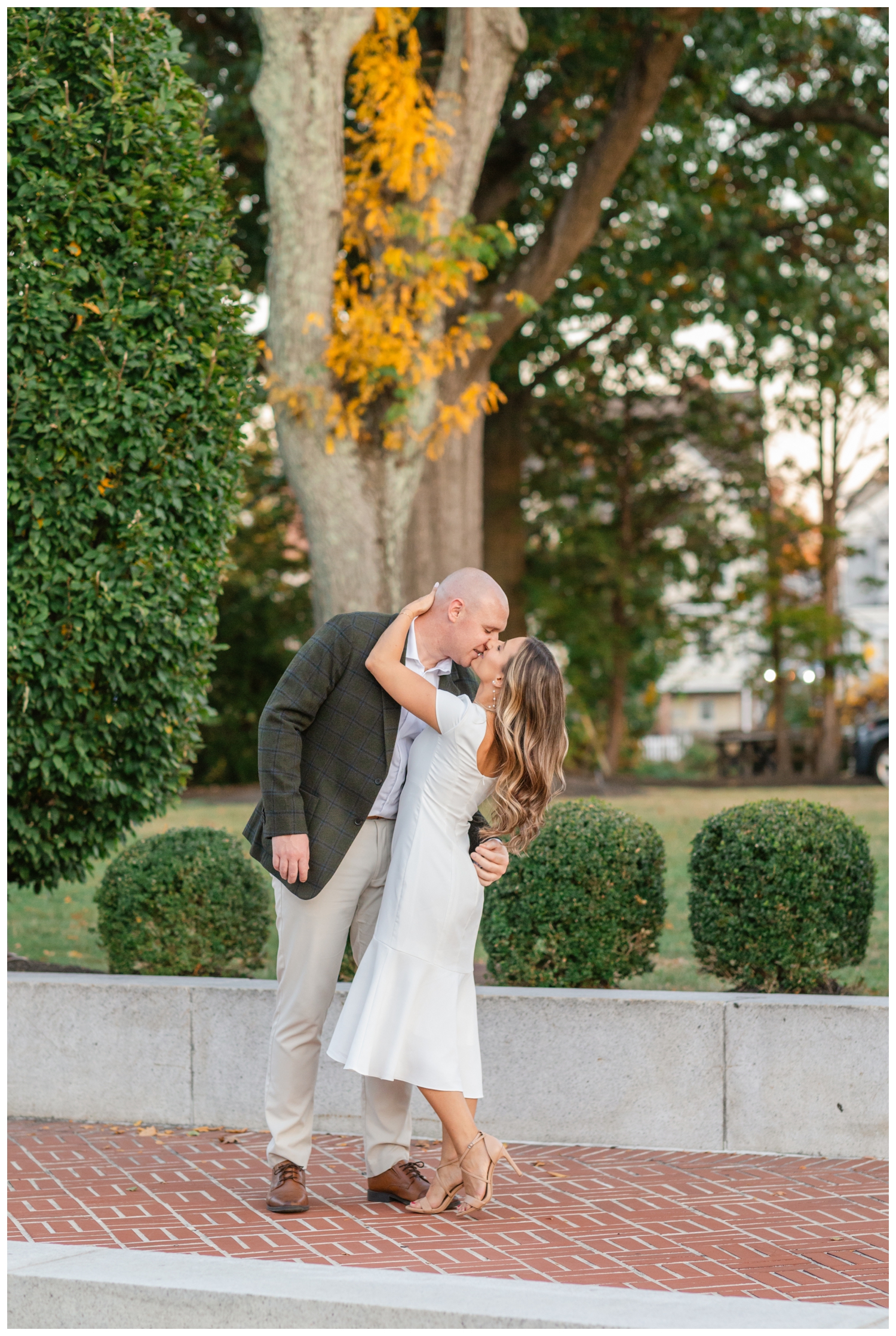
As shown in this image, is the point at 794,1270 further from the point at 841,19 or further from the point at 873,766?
Result: the point at 873,766

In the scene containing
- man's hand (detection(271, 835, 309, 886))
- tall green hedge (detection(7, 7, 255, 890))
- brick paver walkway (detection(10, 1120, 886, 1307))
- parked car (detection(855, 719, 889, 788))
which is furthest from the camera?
parked car (detection(855, 719, 889, 788))

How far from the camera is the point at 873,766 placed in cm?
2206

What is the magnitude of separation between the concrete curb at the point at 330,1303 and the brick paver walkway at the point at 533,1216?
268mm

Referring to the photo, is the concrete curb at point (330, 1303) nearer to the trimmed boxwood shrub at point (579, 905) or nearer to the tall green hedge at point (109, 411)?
the trimmed boxwood shrub at point (579, 905)

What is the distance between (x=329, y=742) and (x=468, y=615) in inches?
25.1

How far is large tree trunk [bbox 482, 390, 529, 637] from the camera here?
1994 centimetres

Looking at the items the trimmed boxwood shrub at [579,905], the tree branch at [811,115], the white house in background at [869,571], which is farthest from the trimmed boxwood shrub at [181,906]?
the white house in background at [869,571]

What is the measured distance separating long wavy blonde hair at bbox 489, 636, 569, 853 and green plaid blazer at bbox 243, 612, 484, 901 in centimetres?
26

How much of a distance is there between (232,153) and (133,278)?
9.57 metres

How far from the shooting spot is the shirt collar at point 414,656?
4645 mm

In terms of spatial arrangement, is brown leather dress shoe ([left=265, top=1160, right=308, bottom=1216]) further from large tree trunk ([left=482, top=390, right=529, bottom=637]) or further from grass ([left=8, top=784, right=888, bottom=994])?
large tree trunk ([left=482, top=390, right=529, bottom=637])

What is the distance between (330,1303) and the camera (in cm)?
362

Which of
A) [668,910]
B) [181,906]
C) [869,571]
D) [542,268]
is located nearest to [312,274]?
[542,268]

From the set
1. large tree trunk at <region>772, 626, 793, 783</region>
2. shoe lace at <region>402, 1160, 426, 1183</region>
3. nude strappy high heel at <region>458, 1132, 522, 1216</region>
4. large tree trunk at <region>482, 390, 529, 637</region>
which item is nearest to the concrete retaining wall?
shoe lace at <region>402, 1160, 426, 1183</region>
